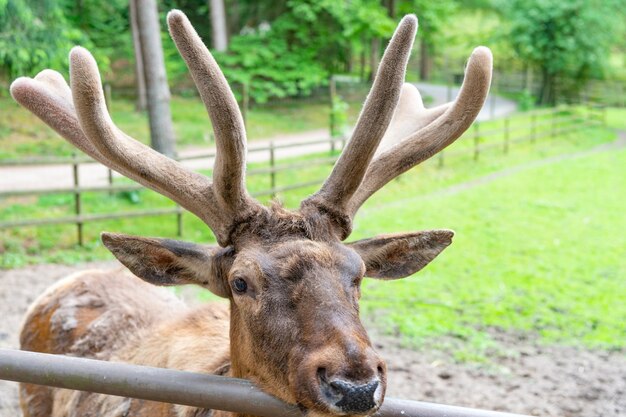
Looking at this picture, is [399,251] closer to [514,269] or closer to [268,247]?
[268,247]

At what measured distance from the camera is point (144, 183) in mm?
3264

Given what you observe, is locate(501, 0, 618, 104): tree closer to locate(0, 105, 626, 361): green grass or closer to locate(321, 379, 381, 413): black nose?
locate(0, 105, 626, 361): green grass

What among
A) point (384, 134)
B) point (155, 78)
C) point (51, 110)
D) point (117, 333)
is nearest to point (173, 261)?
point (51, 110)

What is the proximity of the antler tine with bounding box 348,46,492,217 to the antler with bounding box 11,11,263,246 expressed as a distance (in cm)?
63

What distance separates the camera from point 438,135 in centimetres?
347

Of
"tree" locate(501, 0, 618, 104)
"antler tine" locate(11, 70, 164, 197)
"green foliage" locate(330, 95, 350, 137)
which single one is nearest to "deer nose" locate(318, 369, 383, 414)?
"antler tine" locate(11, 70, 164, 197)

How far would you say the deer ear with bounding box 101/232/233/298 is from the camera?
303 centimetres

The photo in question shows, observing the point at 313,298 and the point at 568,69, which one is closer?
the point at 313,298

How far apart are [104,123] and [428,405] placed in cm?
175

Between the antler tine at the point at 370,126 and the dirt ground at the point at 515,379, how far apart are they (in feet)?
10.7

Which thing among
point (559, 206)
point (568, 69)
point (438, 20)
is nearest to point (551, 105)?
point (568, 69)

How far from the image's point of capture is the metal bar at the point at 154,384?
2424 millimetres

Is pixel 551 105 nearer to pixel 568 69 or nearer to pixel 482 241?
pixel 568 69

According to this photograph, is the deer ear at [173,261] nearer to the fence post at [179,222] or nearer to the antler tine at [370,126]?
the antler tine at [370,126]
